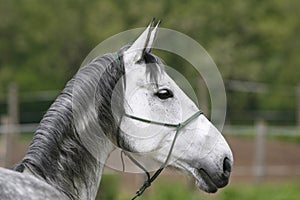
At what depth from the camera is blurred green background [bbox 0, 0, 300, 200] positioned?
3142 centimetres

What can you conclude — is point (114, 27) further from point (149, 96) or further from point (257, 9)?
point (149, 96)

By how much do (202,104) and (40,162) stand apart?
31.0 ft

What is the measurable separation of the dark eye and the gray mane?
0.34 feet

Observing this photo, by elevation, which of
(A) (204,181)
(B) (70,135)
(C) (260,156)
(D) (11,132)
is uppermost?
(B) (70,135)

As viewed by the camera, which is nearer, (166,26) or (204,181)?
(204,181)

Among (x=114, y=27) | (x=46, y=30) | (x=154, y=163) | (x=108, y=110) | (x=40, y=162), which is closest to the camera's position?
(x=40, y=162)

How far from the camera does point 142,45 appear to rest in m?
4.66

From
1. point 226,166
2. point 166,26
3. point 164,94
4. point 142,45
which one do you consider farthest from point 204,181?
point 166,26

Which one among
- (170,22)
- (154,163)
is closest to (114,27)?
(170,22)

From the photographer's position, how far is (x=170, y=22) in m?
31.6

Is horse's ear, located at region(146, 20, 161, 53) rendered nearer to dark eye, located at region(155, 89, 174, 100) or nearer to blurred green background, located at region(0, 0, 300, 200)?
dark eye, located at region(155, 89, 174, 100)

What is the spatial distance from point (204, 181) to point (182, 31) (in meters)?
26.1

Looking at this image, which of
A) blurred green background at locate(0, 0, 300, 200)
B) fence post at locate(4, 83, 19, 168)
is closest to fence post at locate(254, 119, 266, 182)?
fence post at locate(4, 83, 19, 168)

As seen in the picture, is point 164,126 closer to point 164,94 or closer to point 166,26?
point 164,94
